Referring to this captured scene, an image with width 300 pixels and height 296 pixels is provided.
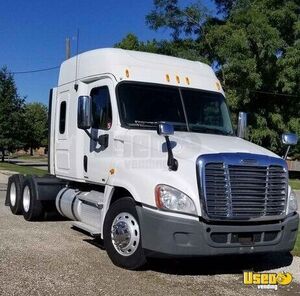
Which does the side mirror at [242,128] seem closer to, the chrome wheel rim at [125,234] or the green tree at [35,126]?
the chrome wheel rim at [125,234]

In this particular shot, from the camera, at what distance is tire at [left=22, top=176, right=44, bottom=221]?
1063 cm

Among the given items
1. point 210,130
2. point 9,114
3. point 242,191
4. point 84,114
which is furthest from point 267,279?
point 9,114

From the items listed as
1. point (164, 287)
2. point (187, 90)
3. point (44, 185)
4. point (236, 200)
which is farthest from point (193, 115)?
point (44, 185)

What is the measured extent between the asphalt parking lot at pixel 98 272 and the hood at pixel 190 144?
1574mm

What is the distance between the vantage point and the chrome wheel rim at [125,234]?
22.4 ft

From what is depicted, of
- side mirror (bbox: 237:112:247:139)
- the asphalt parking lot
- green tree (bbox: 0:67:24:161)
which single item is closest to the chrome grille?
the asphalt parking lot

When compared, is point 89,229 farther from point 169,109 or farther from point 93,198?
point 169,109

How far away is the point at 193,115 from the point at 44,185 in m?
3.97

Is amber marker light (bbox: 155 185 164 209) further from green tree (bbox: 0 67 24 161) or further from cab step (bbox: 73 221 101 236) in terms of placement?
green tree (bbox: 0 67 24 161)

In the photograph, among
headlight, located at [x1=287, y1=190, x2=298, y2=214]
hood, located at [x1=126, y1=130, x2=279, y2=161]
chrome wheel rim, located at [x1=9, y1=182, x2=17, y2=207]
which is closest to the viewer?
hood, located at [x1=126, y1=130, x2=279, y2=161]

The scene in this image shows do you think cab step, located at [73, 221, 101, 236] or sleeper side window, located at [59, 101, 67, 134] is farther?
sleeper side window, located at [59, 101, 67, 134]

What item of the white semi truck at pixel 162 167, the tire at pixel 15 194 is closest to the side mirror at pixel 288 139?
the white semi truck at pixel 162 167

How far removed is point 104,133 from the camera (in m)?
7.96

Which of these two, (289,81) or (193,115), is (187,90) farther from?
(289,81)
